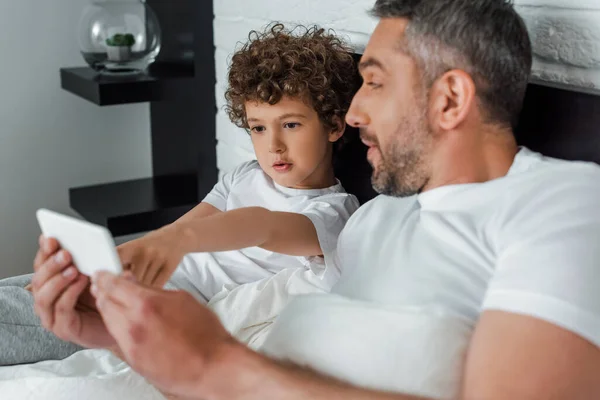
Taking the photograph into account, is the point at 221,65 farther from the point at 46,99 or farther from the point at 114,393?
the point at 114,393

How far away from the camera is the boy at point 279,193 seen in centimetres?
128

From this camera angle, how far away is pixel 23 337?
1.29m

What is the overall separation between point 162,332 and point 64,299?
22 centimetres

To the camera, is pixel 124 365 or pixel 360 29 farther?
pixel 360 29

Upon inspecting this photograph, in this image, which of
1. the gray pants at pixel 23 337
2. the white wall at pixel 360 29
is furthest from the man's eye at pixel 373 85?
the gray pants at pixel 23 337

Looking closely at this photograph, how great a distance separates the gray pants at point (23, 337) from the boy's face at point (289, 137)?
50cm

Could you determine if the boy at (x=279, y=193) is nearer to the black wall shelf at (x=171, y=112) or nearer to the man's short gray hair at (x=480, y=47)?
the man's short gray hair at (x=480, y=47)

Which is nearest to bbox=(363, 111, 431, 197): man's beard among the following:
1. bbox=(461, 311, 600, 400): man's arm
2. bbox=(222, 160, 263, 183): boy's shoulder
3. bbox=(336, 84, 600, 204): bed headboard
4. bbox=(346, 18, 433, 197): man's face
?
bbox=(346, 18, 433, 197): man's face

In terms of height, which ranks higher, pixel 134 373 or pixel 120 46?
pixel 120 46

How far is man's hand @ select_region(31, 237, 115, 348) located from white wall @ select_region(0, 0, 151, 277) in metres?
1.54

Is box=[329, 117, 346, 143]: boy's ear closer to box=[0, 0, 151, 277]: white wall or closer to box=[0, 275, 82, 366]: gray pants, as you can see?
box=[0, 275, 82, 366]: gray pants

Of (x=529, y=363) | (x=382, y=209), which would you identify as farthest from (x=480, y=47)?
(x=529, y=363)

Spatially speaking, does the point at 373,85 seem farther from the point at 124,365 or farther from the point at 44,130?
the point at 44,130

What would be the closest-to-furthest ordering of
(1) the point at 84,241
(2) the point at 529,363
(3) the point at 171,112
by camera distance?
(2) the point at 529,363 → (1) the point at 84,241 → (3) the point at 171,112
